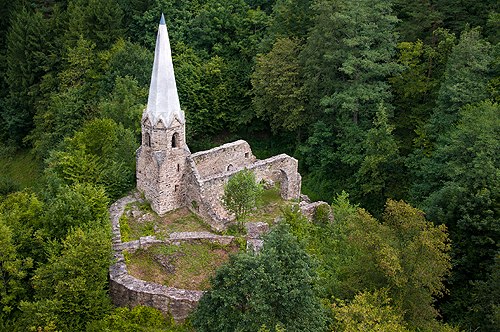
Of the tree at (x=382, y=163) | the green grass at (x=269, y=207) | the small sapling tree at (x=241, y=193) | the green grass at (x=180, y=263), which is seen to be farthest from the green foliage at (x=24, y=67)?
the green grass at (x=180, y=263)

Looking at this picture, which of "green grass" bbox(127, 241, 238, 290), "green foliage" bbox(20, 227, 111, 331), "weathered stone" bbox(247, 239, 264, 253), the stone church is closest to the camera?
"green foliage" bbox(20, 227, 111, 331)

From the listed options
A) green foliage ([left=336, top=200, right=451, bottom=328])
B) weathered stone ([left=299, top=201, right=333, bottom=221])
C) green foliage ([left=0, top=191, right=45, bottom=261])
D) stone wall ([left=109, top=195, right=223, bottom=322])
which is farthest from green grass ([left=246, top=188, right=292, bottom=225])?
green foliage ([left=0, top=191, right=45, bottom=261])

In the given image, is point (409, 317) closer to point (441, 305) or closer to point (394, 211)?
point (394, 211)

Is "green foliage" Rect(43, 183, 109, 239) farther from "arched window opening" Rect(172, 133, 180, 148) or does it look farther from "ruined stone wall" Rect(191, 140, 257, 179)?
"ruined stone wall" Rect(191, 140, 257, 179)

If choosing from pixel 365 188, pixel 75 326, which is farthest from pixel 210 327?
pixel 365 188

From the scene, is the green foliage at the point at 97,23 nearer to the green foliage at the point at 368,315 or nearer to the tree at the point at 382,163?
the tree at the point at 382,163
